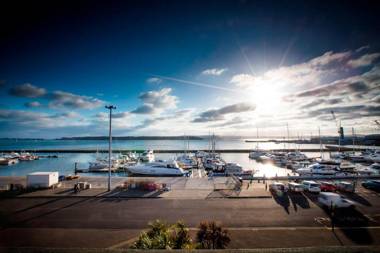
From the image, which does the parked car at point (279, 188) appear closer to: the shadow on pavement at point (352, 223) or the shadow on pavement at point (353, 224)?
the shadow on pavement at point (352, 223)

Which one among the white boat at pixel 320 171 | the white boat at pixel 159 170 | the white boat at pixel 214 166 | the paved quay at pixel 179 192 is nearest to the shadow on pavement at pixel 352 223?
the paved quay at pixel 179 192

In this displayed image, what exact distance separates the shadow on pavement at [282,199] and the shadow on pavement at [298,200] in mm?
509

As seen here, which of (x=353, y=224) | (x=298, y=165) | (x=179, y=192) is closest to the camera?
(x=353, y=224)

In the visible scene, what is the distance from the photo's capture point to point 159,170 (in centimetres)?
3853

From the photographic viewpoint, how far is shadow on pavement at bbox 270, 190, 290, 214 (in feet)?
57.5

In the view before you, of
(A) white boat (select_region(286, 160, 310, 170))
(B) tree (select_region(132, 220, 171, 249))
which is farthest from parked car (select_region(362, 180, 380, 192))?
(B) tree (select_region(132, 220, 171, 249))

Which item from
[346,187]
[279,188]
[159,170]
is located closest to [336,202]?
[279,188]

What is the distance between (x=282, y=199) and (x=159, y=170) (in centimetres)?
2466

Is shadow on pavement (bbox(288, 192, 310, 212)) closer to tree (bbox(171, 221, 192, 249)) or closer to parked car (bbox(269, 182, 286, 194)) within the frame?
parked car (bbox(269, 182, 286, 194))

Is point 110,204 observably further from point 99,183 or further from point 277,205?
point 277,205

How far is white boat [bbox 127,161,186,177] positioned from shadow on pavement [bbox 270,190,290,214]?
811 inches

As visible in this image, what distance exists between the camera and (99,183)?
2569 cm

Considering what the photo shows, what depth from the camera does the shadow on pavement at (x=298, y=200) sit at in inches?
690

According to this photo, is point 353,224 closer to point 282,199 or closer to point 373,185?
point 282,199
